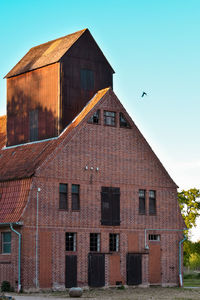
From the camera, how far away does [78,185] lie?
50.0 m

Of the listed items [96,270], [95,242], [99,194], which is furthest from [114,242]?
[99,194]

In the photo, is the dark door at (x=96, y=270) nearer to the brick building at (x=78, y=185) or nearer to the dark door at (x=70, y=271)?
the brick building at (x=78, y=185)

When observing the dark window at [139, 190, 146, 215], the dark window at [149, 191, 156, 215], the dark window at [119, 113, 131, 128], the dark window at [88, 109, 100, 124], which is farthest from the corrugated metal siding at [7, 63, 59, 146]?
the dark window at [149, 191, 156, 215]

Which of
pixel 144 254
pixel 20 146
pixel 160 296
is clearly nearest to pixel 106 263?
pixel 144 254

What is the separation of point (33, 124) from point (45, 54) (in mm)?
5204

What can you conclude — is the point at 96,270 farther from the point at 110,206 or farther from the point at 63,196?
the point at 63,196

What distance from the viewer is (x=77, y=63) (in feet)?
173

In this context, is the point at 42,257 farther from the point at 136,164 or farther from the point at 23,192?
the point at 136,164

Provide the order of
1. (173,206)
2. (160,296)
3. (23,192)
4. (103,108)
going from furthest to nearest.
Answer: (173,206) < (103,108) < (23,192) < (160,296)

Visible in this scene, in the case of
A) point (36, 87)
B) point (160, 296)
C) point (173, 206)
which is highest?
point (36, 87)

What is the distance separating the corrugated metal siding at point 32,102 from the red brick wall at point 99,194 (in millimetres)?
2947

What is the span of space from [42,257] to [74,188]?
17.4ft

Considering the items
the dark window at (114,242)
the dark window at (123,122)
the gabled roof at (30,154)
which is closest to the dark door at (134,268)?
the dark window at (114,242)

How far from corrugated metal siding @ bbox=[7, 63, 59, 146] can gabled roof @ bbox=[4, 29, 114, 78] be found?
421 millimetres
